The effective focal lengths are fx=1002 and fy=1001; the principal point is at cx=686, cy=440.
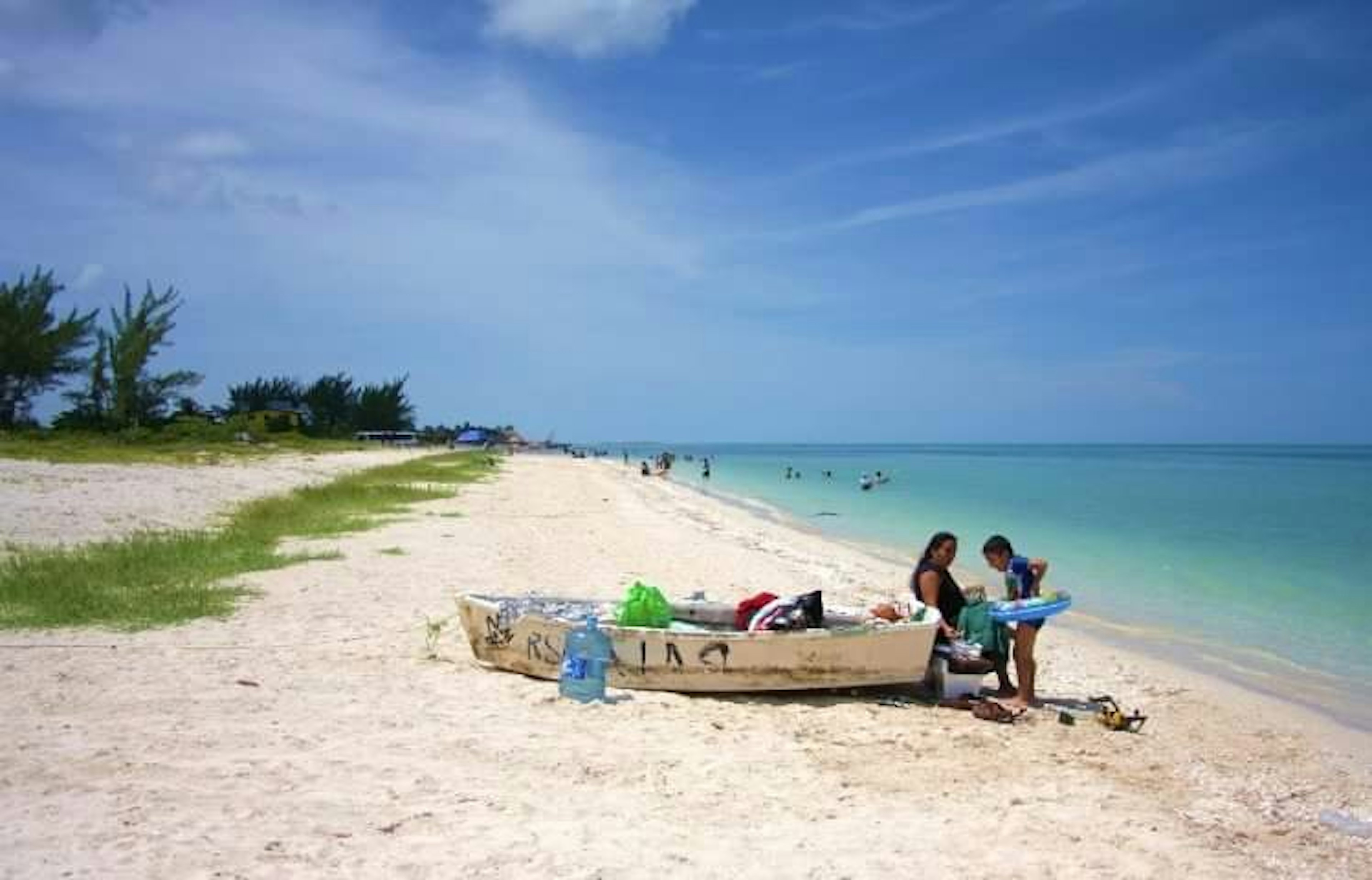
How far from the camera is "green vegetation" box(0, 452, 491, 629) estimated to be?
9016 mm

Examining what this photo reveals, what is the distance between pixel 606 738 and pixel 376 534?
11.3 meters

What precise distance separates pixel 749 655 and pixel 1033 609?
2.13 metres

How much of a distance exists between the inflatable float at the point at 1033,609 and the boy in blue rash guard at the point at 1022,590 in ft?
0.32

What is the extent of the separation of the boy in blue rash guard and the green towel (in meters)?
0.13

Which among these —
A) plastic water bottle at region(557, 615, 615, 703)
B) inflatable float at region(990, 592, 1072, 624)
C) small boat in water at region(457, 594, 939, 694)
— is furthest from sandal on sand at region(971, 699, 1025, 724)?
plastic water bottle at region(557, 615, 615, 703)

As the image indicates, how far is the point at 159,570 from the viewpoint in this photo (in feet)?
37.7

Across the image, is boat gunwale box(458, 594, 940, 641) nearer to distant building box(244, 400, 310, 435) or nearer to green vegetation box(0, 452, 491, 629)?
green vegetation box(0, 452, 491, 629)

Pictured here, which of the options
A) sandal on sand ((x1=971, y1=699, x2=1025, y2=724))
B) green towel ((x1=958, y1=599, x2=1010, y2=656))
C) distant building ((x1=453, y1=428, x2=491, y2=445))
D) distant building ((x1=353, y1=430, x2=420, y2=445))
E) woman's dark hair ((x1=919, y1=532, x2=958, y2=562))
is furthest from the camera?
distant building ((x1=453, y1=428, x2=491, y2=445))

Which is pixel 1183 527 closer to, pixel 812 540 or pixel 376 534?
pixel 812 540

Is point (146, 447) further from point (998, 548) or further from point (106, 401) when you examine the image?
point (998, 548)

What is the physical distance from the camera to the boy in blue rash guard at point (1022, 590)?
757 centimetres

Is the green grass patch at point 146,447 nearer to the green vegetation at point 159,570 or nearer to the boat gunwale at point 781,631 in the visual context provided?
the green vegetation at point 159,570

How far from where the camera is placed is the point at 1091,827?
5117 mm

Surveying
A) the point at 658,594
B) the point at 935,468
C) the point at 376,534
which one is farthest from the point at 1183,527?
the point at 935,468
